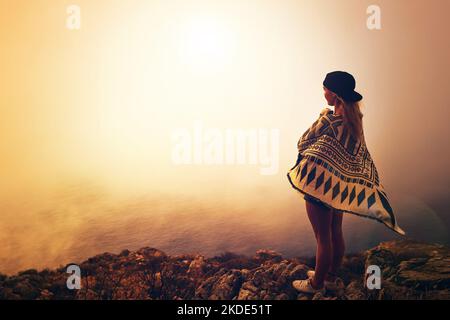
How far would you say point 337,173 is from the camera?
11.4ft

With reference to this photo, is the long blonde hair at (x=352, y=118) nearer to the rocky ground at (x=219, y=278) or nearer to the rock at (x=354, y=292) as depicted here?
the rocky ground at (x=219, y=278)

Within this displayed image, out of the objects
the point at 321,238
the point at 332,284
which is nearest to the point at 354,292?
the point at 332,284

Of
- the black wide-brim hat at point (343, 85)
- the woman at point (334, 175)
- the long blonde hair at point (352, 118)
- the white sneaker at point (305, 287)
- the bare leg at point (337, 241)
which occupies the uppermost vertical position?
the black wide-brim hat at point (343, 85)

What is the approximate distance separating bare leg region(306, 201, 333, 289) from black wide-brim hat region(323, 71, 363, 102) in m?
0.80

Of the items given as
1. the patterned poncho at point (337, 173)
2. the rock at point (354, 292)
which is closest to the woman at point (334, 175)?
the patterned poncho at point (337, 173)

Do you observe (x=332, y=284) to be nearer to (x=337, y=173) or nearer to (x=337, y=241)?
(x=337, y=241)

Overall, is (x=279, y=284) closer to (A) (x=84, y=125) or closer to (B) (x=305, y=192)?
(B) (x=305, y=192)

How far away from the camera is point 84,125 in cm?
385

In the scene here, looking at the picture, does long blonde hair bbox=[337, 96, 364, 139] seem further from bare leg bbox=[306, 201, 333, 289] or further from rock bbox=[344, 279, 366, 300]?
rock bbox=[344, 279, 366, 300]

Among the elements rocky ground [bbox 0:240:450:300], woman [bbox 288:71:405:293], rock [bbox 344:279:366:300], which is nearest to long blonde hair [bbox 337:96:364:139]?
woman [bbox 288:71:405:293]

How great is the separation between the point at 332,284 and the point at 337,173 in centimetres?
83

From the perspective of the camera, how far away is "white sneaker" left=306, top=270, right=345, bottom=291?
3.62 metres

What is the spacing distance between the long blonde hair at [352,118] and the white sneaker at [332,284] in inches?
41.2

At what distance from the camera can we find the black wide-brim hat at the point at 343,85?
353cm
